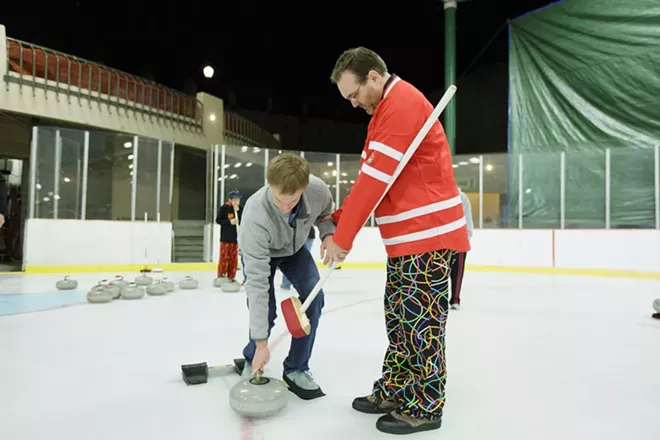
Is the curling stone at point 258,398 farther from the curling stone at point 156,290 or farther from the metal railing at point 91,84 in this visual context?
the metal railing at point 91,84

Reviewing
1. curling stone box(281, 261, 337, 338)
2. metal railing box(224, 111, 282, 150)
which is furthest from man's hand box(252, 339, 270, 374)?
metal railing box(224, 111, 282, 150)

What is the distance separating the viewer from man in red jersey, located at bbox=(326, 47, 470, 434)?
1366mm

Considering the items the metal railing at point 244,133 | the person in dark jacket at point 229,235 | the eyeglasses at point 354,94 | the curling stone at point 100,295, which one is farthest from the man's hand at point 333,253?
the metal railing at point 244,133

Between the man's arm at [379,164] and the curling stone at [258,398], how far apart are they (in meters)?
0.58

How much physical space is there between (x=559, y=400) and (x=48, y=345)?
8.38 feet

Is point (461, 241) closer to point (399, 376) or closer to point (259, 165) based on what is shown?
point (399, 376)

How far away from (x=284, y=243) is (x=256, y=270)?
8.4 inches

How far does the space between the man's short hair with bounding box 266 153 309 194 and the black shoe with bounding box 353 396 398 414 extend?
2.62ft

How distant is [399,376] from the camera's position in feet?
5.42

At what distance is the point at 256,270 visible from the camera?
1.54 metres

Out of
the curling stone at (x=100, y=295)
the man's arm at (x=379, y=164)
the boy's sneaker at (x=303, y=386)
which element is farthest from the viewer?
the curling stone at (x=100, y=295)

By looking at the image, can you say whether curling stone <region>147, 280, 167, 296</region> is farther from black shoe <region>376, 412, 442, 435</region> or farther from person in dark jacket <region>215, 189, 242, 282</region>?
black shoe <region>376, 412, 442, 435</region>

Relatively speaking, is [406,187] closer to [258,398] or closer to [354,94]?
[354,94]

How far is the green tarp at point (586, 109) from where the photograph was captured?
24.0ft
